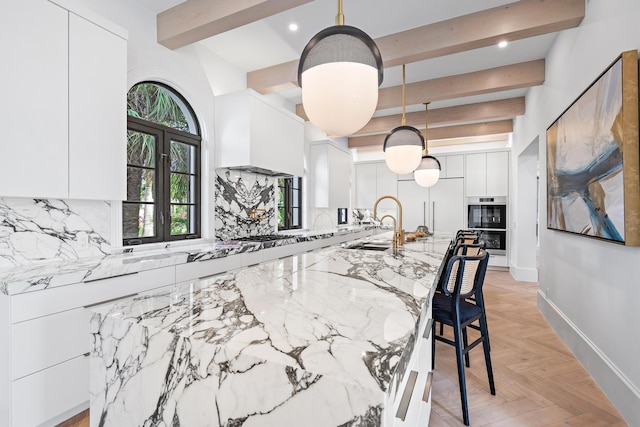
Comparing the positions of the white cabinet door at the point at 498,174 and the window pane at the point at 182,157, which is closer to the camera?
the window pane at the point at 182,157

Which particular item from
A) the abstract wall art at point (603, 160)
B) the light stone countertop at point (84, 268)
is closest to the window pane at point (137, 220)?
the light stone countertop at point (84, 268)

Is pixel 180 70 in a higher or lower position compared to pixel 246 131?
higher

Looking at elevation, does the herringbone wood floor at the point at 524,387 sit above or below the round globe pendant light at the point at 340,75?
below

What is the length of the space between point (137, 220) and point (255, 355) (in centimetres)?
258

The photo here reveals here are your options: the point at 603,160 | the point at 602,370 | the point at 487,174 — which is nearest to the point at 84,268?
the point at 603,160

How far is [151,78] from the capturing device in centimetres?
276

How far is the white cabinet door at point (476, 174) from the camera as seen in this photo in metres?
6.45

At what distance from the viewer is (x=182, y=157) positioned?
3217 mm

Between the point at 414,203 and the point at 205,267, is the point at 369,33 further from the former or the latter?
the point at 414,203

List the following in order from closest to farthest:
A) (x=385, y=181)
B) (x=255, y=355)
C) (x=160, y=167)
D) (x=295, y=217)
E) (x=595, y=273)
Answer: (x=255, y=355)
(x=595, y=273)
(x=160, y=167)
(x=295, y=217)
(x=385, y=181)

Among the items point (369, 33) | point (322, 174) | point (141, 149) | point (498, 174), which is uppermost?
point (369, 33)

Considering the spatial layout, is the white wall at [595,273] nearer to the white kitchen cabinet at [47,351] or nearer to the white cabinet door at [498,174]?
the white cabinet door at [498,174]

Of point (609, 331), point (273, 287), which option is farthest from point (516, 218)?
point (273, 287)

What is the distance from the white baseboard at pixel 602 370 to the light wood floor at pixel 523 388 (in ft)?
0.16
